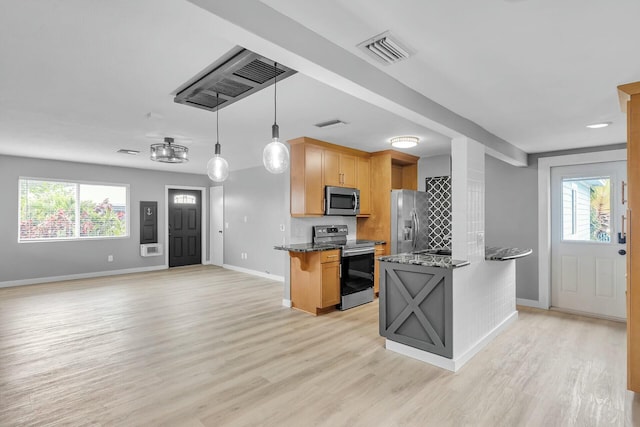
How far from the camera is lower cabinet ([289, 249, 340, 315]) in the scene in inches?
169

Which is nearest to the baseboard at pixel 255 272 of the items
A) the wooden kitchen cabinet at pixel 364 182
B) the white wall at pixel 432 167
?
the wooden kitchen cabinet at pixel 364 182

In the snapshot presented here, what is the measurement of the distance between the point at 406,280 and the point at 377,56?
2017 millimetres

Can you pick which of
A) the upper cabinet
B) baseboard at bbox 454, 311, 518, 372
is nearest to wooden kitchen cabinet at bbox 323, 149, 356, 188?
the upper cabinet

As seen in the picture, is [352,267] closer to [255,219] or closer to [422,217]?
[422,217]

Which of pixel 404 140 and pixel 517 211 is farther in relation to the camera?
pixel 517 211

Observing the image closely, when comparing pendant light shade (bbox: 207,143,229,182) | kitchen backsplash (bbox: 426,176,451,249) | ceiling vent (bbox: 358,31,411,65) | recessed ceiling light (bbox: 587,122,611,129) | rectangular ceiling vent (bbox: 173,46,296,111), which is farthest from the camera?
kitchen backsplash (bbox: 426,176,451,249)

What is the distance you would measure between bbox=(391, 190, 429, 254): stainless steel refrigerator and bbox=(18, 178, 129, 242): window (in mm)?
5889

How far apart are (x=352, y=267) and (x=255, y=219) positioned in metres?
3.13

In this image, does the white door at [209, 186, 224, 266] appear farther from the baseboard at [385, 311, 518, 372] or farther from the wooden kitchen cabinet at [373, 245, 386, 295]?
the baseboard at [385, 311, 518, 372]

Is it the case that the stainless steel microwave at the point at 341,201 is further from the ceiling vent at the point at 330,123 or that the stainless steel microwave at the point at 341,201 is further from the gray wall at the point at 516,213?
the gray wall at the point at 516,213

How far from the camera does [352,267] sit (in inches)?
185

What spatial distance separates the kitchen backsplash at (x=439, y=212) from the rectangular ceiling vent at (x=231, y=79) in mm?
3959

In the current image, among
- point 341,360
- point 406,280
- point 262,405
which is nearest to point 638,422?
point 406,280

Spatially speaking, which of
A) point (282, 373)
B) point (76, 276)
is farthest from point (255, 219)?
point (282, 373)
